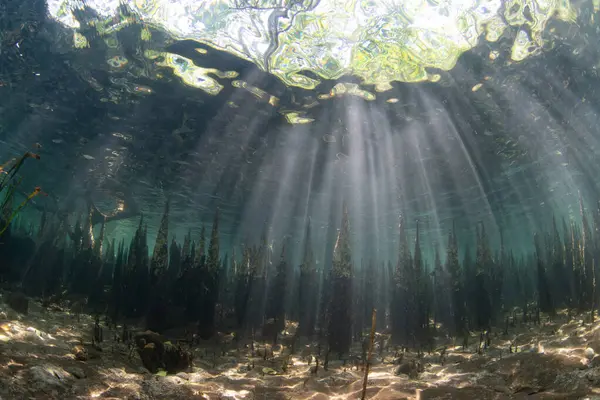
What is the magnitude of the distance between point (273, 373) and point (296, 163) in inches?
459

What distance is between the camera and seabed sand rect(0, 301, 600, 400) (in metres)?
4.90

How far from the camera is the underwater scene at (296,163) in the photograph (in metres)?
6.99

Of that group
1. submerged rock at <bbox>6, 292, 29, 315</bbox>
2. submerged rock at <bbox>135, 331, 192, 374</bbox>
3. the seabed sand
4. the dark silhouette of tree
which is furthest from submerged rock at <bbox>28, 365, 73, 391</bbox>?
the dark silhouette of tree

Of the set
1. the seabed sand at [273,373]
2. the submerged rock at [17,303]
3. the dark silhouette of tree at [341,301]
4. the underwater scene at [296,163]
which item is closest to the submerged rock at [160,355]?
the underwater scene at [296,163]

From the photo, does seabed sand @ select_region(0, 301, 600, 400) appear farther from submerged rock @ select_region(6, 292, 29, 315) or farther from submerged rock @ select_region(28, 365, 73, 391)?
submerged rock @ select_region(6, 292, 29, 315)

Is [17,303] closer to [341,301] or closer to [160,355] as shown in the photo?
[160,355]

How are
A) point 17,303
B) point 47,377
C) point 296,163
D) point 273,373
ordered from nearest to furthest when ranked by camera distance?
point 47,377 → point 273,373 → point 17,303 → point 296,163

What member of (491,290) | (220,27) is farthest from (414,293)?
(220,27)

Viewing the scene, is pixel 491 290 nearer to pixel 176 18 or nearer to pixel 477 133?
pixel 477 133

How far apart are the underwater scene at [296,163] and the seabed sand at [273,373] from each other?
66 millimetres

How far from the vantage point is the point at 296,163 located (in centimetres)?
1784

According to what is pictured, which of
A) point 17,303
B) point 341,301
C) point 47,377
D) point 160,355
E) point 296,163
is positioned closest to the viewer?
point 47,377

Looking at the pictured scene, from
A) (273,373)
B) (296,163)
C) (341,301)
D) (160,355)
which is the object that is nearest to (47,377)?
(160,355)

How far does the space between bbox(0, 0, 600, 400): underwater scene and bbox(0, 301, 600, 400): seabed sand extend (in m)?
0.07
